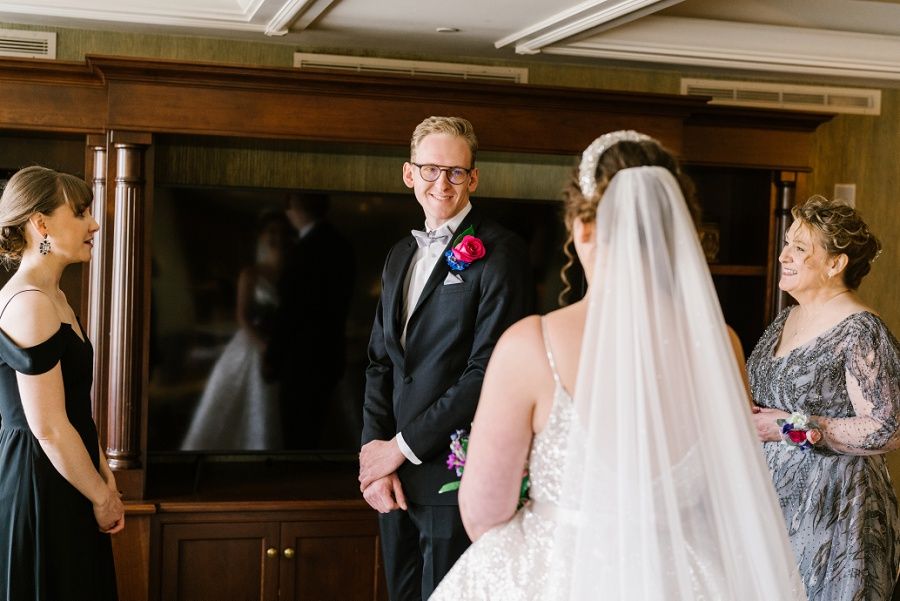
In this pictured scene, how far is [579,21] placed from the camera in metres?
3.52

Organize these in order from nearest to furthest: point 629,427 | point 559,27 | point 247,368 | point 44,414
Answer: point 629,427 → point 44,414 → point 559,27 → point 247,368

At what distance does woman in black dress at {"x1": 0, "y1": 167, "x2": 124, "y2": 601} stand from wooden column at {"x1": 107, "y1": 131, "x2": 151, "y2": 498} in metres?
0.99

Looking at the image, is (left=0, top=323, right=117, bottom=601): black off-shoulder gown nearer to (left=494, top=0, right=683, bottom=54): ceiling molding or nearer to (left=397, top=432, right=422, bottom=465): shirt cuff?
(left=397, top=432, right=422, bottom=465): shirt cuff

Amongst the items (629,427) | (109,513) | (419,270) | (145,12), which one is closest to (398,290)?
(419,270)

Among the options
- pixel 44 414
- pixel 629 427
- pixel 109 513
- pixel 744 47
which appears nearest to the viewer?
pixel 629 427

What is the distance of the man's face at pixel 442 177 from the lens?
2590 millimetres

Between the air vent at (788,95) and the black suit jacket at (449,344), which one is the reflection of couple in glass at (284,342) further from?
the air vent at (788,95)

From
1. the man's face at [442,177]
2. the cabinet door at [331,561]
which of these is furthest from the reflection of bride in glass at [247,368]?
the man's face at [442,177]

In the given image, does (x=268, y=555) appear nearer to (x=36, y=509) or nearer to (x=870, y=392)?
(x=36, y=509)

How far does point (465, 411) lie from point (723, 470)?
36.5 inches

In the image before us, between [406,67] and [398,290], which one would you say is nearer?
[398,290]

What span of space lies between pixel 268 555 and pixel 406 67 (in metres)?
2.03

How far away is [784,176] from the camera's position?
4.23 meters

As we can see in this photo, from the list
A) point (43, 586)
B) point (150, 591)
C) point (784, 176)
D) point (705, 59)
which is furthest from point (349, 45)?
point (43, 586)
